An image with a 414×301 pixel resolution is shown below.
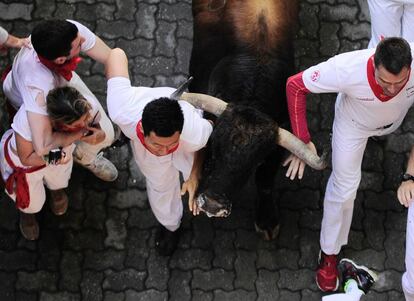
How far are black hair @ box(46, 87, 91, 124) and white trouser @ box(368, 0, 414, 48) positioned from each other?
7.66ft

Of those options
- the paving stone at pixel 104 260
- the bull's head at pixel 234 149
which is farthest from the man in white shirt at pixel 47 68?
the paving stone at pixel 104 260

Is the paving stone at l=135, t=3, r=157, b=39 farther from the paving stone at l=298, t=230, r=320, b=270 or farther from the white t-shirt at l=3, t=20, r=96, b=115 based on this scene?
the paving stone at l=298, t=230, r=320, b=270

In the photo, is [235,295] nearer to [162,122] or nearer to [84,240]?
[84,240]

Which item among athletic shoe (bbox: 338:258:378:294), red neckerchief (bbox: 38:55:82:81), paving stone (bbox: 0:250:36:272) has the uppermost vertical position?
red neckerchief (bbox: 38:55:82:81)

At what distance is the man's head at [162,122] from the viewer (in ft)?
12.3

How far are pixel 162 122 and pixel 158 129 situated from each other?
0.05 metres

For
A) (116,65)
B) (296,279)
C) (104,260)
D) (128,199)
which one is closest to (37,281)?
(104,260)

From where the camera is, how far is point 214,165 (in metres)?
4.21

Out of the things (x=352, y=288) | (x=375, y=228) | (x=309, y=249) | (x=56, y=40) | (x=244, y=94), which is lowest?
(x=309, y=249)

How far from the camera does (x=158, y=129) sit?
3.75 metres

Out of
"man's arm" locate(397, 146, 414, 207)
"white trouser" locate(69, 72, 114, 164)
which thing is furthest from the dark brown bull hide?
"man's arm" locate(397, 146, 414, 207)

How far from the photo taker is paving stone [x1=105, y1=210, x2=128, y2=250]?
17.1 feet

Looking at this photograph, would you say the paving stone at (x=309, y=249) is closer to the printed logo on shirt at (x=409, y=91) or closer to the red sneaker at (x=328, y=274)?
the red sneaker at (x=328, y=274)

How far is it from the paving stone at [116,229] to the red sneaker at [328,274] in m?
1.52
